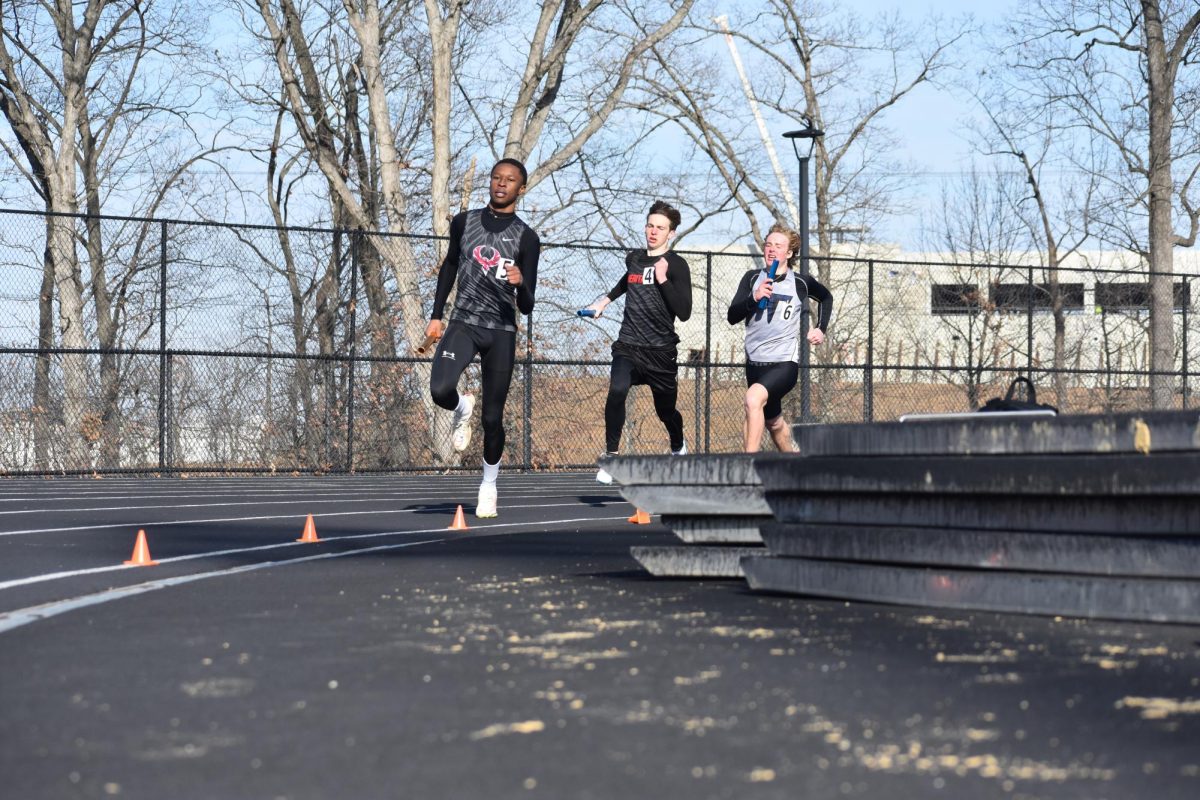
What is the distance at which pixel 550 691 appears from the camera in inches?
174

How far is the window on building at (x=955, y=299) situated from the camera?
98.3ft

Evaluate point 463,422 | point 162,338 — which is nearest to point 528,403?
point 162,338

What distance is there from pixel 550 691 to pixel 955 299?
27.0m

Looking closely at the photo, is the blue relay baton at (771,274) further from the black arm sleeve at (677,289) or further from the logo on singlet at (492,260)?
the logo on singlet at (492,260)

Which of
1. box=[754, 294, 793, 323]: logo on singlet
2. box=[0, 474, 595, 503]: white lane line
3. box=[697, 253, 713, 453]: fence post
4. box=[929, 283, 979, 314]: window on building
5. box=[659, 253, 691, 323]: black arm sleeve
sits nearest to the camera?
box=[754, 294, 793, 323]: logo on singlet

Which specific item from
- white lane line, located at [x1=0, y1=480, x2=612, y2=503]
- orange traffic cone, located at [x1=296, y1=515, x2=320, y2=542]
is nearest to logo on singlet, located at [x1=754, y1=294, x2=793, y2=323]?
orange traffic cone, located at [x1=296, y1=515, x2=320, y2=542]

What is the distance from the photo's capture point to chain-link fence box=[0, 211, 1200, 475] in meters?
20.6

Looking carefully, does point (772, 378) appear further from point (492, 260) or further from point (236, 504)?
point (236, 504)

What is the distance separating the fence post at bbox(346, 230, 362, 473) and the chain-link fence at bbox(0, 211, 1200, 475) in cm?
3

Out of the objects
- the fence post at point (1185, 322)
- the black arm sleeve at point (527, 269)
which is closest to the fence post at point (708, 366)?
the fence post at point (1185, 322)

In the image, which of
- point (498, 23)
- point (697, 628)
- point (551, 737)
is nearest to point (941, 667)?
point (697, 628)

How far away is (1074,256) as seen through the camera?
4838 centimetres

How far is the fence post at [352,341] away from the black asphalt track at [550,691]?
13.6m

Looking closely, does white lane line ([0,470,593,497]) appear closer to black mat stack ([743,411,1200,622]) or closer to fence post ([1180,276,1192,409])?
black mat stack ([743,411,1200,622])
